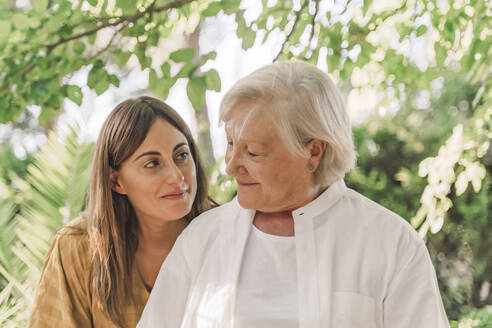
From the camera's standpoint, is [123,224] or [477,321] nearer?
[123,224]

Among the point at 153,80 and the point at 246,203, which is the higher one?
the point at 153,80

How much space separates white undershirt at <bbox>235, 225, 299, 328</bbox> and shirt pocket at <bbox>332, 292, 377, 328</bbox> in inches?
5.1

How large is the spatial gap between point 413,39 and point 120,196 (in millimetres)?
1691

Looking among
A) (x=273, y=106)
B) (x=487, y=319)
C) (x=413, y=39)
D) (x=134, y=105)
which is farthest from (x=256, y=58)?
(x=487, y=319)

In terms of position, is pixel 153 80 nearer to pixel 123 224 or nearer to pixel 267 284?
pixel 123 224

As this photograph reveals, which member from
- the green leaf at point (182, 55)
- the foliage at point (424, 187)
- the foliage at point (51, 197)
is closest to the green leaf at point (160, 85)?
the green leaf at point (182, 55)

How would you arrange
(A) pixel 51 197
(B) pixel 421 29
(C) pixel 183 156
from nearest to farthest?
(C) pixel 183 156 < (B) pixel 421 29 < (A) pixel 51 197

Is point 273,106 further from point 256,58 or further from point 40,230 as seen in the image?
point 40,230

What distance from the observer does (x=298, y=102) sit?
191cm

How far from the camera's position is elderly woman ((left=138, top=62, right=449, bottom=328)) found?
73.5 inches

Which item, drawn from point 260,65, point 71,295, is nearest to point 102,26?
point 260,65

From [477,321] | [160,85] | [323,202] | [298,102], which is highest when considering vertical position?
[160,85]

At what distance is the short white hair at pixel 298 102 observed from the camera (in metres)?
1.90

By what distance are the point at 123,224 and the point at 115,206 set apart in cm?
9
